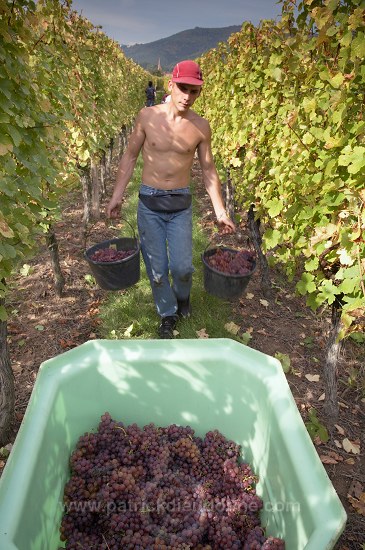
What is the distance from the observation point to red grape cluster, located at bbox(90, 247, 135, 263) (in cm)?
299

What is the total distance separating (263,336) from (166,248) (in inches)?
54.8

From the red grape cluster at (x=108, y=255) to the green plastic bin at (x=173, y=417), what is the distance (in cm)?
120

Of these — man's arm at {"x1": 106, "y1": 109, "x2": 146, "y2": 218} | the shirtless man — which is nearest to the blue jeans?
the shirtless man

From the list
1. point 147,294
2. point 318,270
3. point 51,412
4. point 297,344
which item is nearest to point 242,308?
point 297,344

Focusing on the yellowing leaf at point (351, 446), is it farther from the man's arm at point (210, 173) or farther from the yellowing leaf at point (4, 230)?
the yellowing leaf at point (4, 230)

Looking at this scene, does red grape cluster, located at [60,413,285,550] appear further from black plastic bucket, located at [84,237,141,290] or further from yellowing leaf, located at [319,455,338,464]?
black plastic bucket, located at [84,237,141,290]

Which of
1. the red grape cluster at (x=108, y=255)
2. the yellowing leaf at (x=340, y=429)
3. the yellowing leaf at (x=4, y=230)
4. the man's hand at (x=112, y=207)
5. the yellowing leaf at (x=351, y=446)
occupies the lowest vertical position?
the yellowing leaf at (x=351, y=446)

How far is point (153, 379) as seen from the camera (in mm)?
1938

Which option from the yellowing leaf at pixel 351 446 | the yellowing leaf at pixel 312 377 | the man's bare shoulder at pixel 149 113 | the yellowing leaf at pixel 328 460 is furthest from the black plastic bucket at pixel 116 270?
the yellowing leaf at pixel 351 446

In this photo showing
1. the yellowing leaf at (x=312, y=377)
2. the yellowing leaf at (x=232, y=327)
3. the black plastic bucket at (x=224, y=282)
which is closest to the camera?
the black plastic bucket at (x=224, y=282)

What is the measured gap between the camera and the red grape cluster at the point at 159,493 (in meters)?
1.59

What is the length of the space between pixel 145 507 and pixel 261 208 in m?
2.77

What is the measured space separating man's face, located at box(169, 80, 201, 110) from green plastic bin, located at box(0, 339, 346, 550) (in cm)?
194

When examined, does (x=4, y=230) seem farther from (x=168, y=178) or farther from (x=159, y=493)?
(x=168, y=178)
